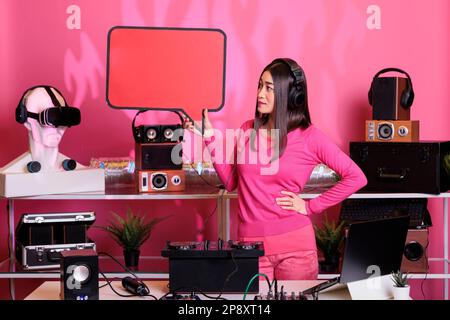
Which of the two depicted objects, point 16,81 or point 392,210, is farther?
point 16,81

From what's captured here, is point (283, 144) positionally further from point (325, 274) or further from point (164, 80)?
point (325, 274)

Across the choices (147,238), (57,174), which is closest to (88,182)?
(57,174)

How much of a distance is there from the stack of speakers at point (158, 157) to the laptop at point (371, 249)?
171 cm

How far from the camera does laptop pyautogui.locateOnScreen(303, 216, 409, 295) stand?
2.43 m

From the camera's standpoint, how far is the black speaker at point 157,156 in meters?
4.17

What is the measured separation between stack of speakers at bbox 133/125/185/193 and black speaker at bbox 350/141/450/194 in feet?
3.18

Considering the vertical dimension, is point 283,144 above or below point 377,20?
below

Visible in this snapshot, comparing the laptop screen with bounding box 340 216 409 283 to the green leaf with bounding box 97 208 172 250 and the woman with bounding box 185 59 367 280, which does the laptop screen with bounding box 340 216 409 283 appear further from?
the green leaf with bounding box 97 208 172 250

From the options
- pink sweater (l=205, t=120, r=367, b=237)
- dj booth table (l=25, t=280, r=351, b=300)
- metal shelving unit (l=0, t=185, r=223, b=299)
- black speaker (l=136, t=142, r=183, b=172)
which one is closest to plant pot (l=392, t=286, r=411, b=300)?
dj booth table (l=25, t=280, r=351, b=300)

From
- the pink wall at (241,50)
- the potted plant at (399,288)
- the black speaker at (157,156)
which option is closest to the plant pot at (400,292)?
the potted plant at (399,288)

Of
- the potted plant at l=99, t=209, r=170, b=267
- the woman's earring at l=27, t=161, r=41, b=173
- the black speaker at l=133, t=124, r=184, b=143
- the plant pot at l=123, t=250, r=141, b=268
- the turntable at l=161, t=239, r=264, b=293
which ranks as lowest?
the plant pot at l=123, t=250, r=141, b=268

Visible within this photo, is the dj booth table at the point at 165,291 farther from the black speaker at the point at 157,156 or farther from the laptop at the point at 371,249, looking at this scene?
the black speaker at the point at 157,156

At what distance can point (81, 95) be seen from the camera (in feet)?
15.1
